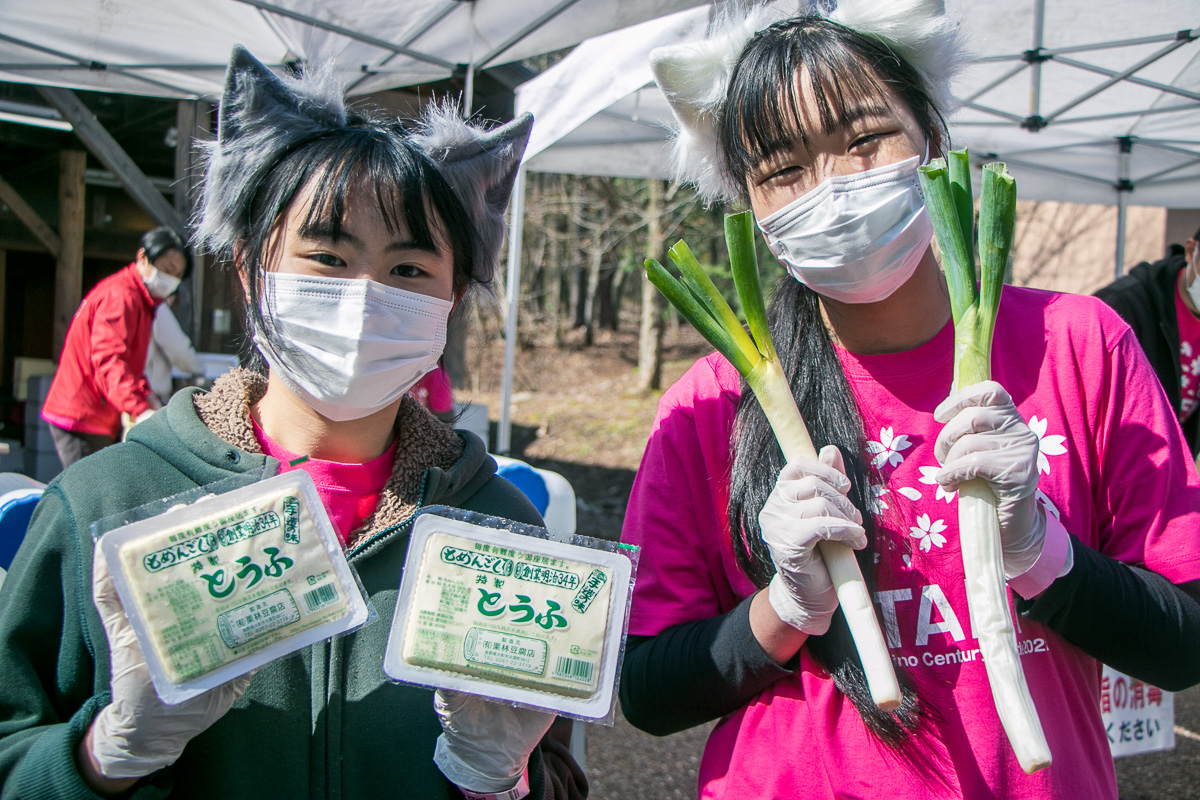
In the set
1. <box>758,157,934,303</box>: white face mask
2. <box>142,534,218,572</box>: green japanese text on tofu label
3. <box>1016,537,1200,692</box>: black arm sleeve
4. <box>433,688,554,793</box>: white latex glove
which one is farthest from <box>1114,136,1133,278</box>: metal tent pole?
<box>142,534,218,572</box>: green japanese text on tofu label

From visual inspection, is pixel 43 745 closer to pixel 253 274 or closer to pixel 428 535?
pixel 428 535

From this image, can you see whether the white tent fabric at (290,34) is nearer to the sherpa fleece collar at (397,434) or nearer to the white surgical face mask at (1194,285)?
the white surgical face mask at (1194,285)

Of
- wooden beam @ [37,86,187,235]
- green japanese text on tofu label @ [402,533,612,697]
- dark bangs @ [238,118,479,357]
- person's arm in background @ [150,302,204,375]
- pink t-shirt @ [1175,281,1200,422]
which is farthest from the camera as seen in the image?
wooden beam @ [37,86,187,235]

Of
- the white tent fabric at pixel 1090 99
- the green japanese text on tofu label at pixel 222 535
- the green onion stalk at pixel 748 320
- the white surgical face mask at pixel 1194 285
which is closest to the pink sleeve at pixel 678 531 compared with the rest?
the green onion stalk at pixel 748 320

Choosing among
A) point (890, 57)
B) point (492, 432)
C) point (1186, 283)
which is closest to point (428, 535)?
point (890, 57)

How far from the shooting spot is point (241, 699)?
1327mm

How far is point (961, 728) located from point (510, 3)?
417 cm

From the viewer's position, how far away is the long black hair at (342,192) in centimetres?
147

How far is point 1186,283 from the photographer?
3.60 m

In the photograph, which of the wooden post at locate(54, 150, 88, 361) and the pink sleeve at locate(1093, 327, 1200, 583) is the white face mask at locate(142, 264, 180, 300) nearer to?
the wooden post at locate(54, 150, 88, 361)

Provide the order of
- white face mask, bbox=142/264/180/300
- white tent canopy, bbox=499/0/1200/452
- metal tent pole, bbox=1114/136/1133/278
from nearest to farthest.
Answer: white tent canopy, bbox=499/0/1200/452
white face mask, bbox=142/264/180/300
metal tent pole, bbox=1114/136/1133/278

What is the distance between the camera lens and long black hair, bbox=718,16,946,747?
146cm

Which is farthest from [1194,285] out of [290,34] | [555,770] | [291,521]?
[290,34]

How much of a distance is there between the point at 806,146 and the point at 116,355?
191 inches
